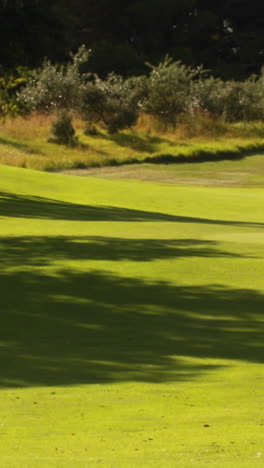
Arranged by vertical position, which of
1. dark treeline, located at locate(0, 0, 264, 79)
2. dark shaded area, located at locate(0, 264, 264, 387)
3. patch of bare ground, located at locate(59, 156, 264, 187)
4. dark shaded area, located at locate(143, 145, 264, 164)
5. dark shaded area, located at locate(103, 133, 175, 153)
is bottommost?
dark shaded area, located at locate(0, 264, 264, 387)

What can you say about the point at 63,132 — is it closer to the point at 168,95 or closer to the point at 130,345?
the point at 168,95

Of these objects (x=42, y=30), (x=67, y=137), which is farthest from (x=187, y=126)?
(x=42, y=30)

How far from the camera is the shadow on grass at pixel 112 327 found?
8.75 metres

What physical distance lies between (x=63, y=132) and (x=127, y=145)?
289cm

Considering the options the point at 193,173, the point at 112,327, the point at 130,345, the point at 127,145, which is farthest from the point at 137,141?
the point at 130,345

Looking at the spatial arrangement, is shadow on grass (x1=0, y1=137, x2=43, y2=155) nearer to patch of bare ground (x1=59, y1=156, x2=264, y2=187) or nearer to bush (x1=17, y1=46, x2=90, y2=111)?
patch of bare ground (x1=59, y1=156, x2=264, y2=187)

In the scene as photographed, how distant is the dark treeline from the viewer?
6344 cm

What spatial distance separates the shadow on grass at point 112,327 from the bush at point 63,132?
30643 millimetres

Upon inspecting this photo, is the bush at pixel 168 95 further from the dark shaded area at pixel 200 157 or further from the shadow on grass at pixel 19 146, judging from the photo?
the shadow on grass at pixel 19 146

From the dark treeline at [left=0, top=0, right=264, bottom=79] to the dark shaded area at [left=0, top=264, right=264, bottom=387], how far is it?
163 ft

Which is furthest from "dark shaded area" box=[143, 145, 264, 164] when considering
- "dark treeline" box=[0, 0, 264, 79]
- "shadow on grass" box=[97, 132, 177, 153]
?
"dark treeline" box=[0, 0, 264, 79]

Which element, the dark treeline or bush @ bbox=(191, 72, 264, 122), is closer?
bush @ bbox=(191, 72, 264, 122)

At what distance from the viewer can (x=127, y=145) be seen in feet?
151

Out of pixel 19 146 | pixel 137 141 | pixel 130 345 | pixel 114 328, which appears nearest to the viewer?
pixel 130 345
